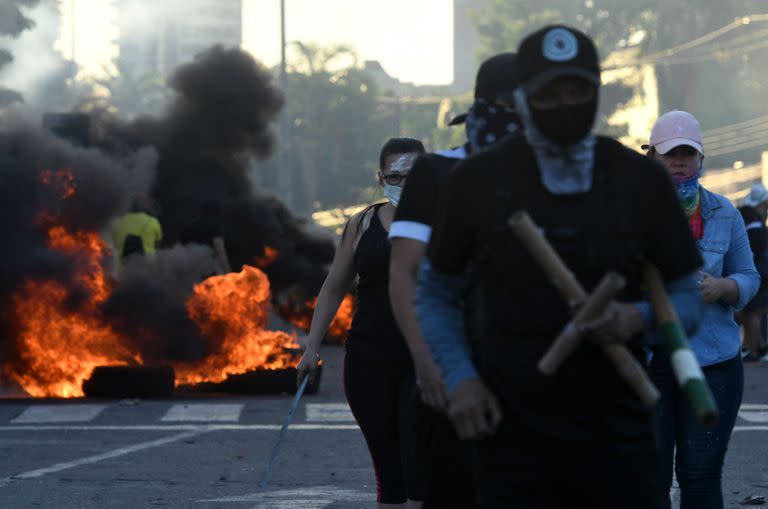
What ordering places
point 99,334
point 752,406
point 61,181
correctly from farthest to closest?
point 61,181 → point 99,334 → point 752,406

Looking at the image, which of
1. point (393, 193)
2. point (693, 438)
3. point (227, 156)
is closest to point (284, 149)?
point (227, 156)

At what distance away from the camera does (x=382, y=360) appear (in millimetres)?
6148

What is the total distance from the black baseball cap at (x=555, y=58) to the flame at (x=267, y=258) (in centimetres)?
2095

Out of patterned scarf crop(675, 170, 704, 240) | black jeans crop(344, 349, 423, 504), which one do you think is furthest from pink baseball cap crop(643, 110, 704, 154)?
black jeans crop(344, 349, 423, 504)

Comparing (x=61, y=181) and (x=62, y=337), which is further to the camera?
(x=61, y=181)

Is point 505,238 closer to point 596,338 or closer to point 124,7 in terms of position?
point 596,338

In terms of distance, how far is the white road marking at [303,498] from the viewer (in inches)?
330

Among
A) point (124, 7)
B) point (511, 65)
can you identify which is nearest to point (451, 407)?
point (511, 65)

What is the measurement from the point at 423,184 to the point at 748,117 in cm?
7939

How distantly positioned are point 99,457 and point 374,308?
4767mm

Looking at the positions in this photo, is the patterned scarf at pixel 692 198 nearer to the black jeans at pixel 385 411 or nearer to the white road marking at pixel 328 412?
the black jeans at pixel 385 411

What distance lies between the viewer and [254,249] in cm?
2492

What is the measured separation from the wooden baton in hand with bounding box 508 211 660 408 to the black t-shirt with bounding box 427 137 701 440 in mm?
81

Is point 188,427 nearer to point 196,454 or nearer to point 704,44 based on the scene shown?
point 196,454
